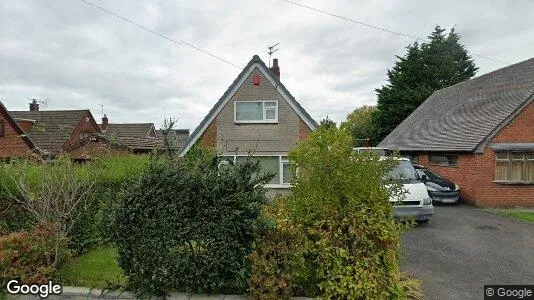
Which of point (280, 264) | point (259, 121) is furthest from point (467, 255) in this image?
point (259, 121)

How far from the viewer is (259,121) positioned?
43.1 ft

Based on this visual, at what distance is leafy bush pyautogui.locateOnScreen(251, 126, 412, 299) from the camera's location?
4402 mm

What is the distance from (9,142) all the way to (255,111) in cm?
1672

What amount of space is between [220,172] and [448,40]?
3822 centimetres

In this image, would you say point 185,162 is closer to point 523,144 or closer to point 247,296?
point 247,296

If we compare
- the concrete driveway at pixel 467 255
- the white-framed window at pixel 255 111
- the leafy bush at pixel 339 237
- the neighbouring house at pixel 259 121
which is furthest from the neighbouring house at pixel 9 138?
the concrete driveway at pixel 467 255

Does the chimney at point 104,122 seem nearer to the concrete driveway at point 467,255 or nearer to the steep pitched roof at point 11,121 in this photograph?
the steep pitched roof at point 11,121

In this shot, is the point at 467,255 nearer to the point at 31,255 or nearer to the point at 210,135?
the point at 31,255

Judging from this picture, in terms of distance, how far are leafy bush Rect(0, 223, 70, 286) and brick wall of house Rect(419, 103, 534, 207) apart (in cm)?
1500


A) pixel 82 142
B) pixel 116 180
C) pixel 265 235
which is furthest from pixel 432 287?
pixel 82 142

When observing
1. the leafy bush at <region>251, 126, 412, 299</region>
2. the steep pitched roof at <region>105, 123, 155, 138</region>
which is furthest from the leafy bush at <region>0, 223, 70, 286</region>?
the steep pitched roof at <region>105, 123, 155, 138</region>

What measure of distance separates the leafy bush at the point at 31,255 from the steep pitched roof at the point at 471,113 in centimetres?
1512

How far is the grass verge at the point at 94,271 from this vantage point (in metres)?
5.10

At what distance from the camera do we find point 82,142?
21.6 metres
